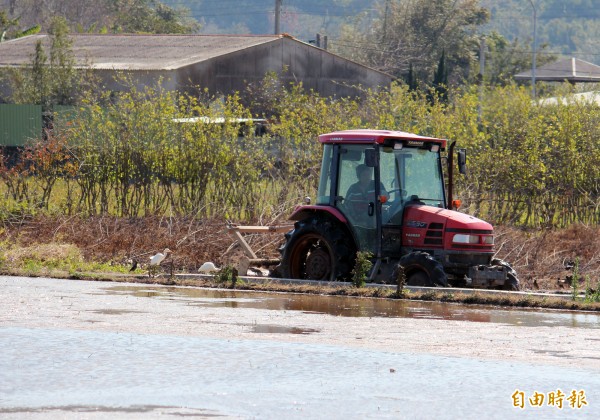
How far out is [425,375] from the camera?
1085cm

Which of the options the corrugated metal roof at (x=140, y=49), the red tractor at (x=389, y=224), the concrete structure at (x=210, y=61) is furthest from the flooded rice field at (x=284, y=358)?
the corrugated metal roof at (x=140, y=49)

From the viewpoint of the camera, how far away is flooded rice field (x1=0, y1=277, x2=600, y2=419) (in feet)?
30.8

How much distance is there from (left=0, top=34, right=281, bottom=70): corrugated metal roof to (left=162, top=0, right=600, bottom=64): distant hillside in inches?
4838

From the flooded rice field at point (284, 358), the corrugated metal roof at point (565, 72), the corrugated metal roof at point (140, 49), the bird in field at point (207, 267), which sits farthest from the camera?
the corrugated metal roof at point (565, 72)

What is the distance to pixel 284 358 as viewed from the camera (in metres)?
11.7

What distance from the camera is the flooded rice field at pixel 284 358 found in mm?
9383

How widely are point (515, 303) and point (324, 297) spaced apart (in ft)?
8.82

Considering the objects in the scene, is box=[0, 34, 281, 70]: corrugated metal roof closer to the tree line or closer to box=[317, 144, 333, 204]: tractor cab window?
the tree line

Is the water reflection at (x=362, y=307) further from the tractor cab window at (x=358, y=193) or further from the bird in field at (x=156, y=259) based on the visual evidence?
→ the tractor cab window at (x=358, y=193)

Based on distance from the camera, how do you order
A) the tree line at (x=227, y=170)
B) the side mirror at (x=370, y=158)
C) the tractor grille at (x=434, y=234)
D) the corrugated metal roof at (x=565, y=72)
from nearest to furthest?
1. the side mirror at (x=370, y=158)
2. the tractor grille at (x=434, y=234)
3. the tree line at (x=227, y=170)
4. the corrugated metal roof at (x=565, y=72)

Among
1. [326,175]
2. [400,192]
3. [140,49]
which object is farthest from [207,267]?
[140,49]

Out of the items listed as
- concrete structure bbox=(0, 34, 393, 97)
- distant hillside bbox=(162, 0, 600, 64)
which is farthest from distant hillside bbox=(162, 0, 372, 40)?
concrete structure bbox=(0, 34, 393, 97)

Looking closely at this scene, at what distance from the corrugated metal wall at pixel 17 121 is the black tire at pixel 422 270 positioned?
1174 inches

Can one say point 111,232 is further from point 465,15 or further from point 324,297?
point 465,15
